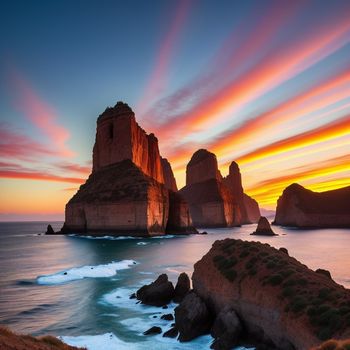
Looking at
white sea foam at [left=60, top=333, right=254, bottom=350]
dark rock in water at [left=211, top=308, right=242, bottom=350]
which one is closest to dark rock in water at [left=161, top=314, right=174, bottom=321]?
white sea foam at [left=60, top=333, right=254, bottom=350]

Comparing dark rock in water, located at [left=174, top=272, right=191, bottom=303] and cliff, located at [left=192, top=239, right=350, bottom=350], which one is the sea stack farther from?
cliff, located at [left=192, top=239, right=350, bottom=350]

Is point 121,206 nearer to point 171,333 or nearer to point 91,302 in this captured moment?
point 91,302

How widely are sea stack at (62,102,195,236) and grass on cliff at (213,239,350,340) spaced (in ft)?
268

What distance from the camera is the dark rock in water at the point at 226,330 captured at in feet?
55.7

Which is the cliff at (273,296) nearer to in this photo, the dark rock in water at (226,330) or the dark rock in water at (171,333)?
the dark rock in water at (226,330)

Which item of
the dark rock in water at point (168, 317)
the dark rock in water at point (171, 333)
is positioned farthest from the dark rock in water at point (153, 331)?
the dark rock in water at point (168, 317)

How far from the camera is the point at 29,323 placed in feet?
73.3

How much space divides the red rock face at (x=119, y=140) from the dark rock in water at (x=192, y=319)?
380ft

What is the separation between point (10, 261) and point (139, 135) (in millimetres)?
98548

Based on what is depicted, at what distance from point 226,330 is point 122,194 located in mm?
94558

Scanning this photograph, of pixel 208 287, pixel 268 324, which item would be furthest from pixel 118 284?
pixel 268 324

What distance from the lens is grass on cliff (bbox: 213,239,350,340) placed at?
14414mm

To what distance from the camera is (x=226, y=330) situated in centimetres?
1759

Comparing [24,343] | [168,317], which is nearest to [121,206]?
[168,317]
